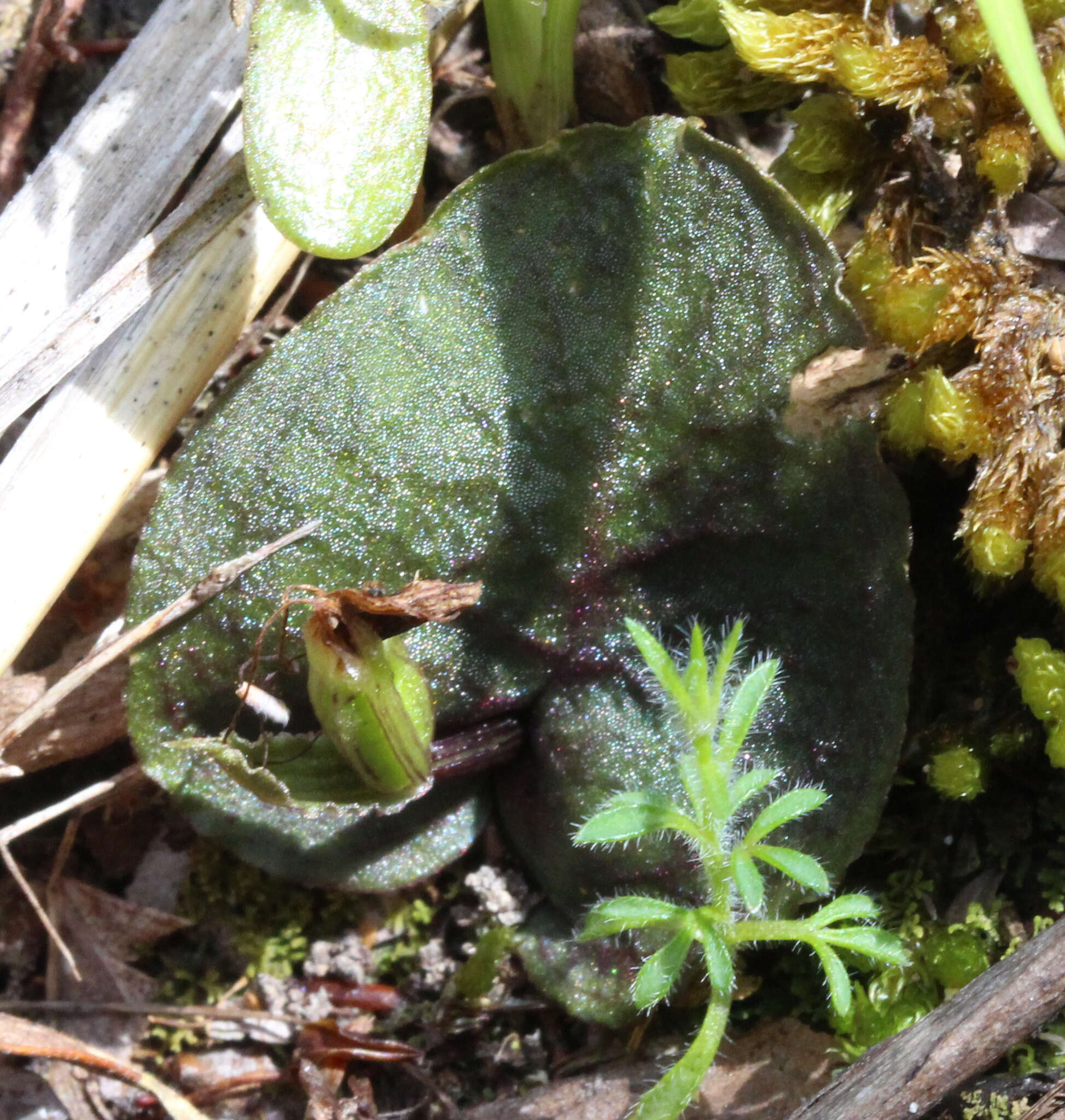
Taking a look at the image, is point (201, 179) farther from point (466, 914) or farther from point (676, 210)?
point (466, 914)

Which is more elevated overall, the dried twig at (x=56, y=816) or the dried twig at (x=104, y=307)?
the dried twig at (x=104, y=307)

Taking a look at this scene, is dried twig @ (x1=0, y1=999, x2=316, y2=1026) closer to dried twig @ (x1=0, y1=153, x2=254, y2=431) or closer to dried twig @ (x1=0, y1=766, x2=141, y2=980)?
dried twig @ (x1=0, y1=766, x2=141, y2=980)

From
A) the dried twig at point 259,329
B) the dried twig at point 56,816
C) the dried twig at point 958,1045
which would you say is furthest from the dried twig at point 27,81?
the dried twig at point 958,1045

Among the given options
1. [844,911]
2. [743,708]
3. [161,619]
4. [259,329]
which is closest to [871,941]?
[844,911]

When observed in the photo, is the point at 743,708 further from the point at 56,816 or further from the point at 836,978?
the point at 56,816

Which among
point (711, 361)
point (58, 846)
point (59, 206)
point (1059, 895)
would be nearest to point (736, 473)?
point (711, 361)

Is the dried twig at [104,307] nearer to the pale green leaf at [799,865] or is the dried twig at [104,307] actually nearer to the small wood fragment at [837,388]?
the small wood fragment at [837,388]
